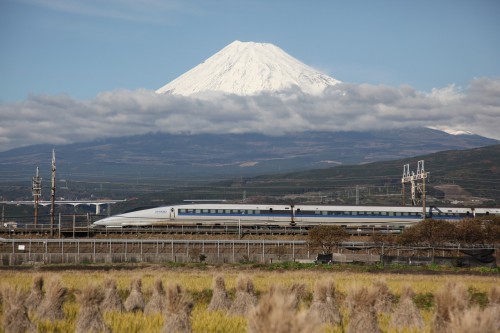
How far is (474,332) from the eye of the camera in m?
15.2

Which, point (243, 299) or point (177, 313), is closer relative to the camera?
point (177, 313)

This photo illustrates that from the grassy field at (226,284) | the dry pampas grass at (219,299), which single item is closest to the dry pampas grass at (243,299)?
the grassy field at (226,284)

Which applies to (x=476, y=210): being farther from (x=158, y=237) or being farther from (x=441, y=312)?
(x=441, y=312)

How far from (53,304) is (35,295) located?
390cm

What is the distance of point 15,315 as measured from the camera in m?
21.8

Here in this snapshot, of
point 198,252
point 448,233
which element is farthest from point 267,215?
point 448,233

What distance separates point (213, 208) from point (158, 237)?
9.82 m

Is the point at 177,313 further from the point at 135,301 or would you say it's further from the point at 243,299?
the point at 135,301

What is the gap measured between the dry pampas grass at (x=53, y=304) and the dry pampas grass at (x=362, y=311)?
9.65 metres

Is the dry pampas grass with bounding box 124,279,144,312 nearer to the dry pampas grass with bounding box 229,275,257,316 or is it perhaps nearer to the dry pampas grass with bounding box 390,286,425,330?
the dry pampas grass with bounding box 229,275,257,316

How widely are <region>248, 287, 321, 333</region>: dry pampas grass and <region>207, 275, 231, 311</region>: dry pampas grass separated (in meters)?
14.3

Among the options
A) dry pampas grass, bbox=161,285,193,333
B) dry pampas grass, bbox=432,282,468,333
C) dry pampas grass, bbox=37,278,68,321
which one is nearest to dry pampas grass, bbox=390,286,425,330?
dry pampas grass, bbox=432,282,468,333

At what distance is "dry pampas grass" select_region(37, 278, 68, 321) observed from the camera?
82.8ft

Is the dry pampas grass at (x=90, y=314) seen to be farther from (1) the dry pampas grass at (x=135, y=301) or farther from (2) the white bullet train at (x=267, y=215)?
(2) the white bullet train at (x=267, y=215)
